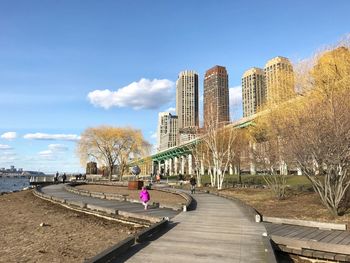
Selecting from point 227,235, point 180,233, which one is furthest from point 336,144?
point 180,233

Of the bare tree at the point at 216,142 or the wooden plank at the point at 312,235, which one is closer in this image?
the wooden plank at the point at 312,235

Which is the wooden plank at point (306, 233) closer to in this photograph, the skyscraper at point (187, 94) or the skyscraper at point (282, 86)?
the skyscraper at point (282, 86)

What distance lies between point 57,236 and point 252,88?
50.5 meters

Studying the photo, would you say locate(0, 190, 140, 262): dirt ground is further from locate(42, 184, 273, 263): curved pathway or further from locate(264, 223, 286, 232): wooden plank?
locate(264, 223, 286, 232): wooden plank

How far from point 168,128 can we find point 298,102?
570 feet

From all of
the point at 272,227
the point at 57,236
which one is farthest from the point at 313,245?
the point at 57,236

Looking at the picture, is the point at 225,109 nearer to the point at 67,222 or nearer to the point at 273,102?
the point at 273,102

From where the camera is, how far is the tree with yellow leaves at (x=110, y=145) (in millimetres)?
72125

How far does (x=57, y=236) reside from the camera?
46.8ft

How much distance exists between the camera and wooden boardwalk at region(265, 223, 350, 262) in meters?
9.09

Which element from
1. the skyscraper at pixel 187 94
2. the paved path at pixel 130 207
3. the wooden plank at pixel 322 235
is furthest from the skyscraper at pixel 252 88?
the skyscraper at pixel 187 94

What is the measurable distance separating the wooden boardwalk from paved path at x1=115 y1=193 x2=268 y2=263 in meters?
0.73

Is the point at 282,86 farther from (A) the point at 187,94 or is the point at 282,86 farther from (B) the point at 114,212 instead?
(A) the point at 187,94

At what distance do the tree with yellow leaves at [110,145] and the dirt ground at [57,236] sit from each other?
51754 millimetres
